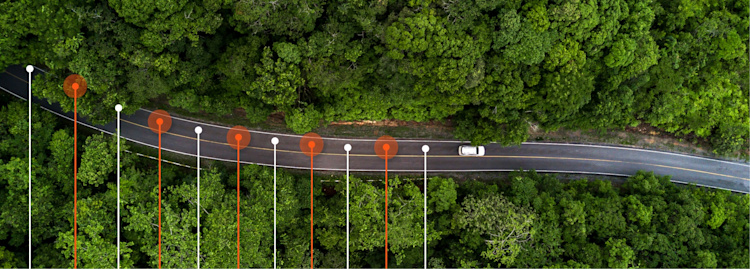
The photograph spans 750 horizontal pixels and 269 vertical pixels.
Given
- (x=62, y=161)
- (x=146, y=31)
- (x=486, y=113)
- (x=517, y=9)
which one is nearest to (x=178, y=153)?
(x=62, y=161)

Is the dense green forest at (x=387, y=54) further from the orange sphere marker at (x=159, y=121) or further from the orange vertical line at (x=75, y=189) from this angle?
the orange sphere marker at (x=159, y=121)

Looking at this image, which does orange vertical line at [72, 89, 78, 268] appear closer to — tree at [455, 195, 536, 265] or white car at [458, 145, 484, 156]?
tree at [455, 195, 536, 265]

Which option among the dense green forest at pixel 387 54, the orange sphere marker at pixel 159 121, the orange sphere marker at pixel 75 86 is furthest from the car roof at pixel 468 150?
the orange sphere marker at pixel 75 86

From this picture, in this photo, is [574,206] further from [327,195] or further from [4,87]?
[4,87]

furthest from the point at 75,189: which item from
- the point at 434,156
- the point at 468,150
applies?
the point at 468,150

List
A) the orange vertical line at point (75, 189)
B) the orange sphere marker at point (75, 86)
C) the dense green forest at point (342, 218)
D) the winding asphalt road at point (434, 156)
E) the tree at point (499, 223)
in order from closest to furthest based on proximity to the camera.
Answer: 1. the orange sphere marker at point (75, 86)
2. the orange vertical line at point (75, 189)
3. the dense green forest at point (342, 218)
4. the tree at point (499, 223)
5. the winding asphalt road at point (434, 156)

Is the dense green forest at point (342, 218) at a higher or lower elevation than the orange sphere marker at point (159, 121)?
lower

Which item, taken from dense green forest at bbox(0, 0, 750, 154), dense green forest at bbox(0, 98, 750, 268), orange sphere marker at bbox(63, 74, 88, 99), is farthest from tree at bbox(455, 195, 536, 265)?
orange sphere marker at bbox(63, 74, 88, 99)
